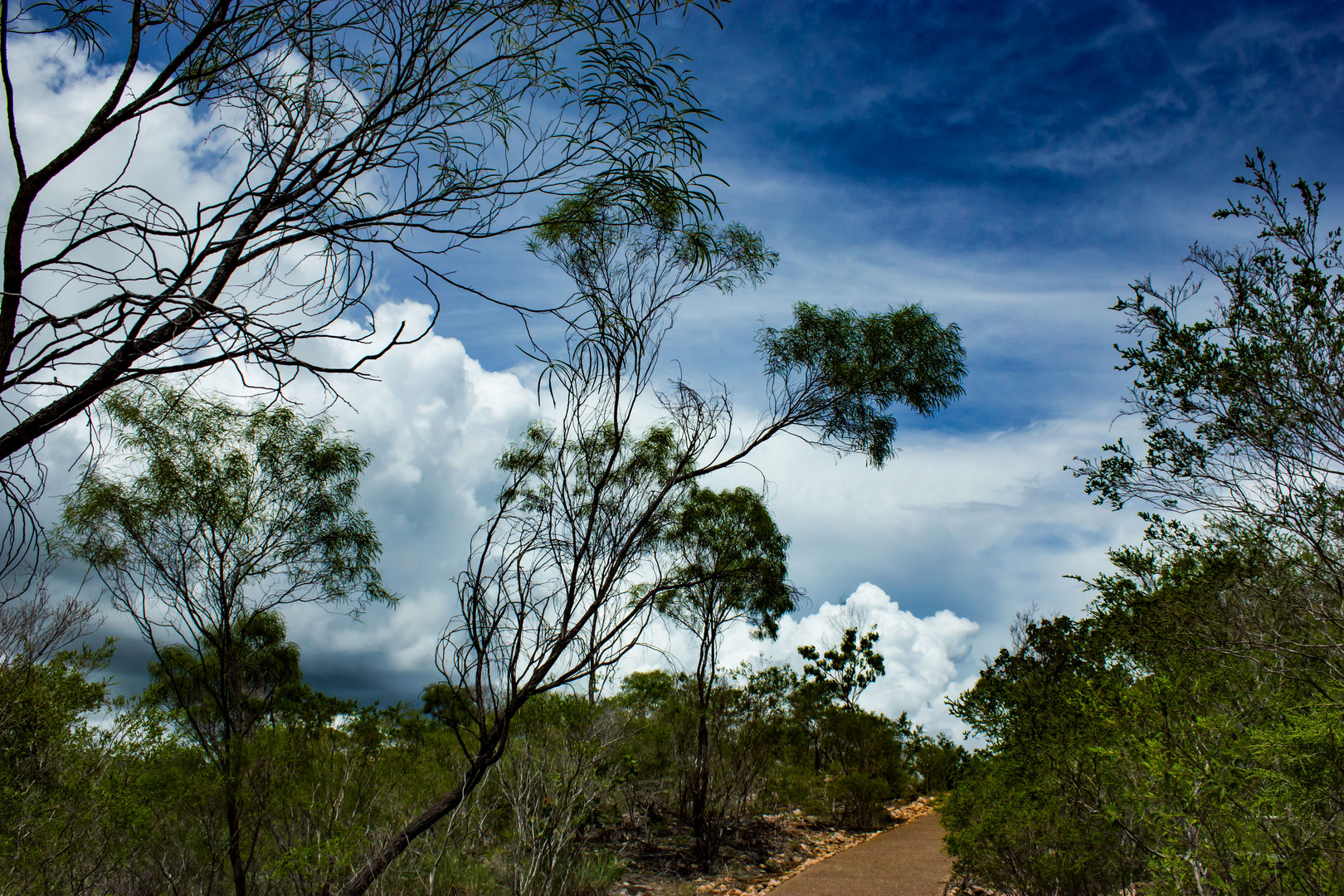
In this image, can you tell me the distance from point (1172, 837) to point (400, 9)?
5.62 m

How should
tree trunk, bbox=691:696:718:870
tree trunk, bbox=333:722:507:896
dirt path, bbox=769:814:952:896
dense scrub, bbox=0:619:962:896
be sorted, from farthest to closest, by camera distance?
tree trunk, bbox=691:696:718:870, dirt path, bbox=769:814:952:896, dense scrub, bbox=0:619:962:896, tree trunk, bbox=333:722:507:896

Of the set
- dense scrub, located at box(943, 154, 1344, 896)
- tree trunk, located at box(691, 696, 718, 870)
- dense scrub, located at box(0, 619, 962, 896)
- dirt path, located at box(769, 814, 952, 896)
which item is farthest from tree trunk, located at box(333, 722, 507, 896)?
tree trunk, located at box(691, 696, 718, 870)

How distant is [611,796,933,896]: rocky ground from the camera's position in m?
10.6

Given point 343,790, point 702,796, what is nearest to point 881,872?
point 702,796

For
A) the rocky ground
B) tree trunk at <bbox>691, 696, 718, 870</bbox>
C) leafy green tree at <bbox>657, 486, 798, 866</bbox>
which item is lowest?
the rocky ground

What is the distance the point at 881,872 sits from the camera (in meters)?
11.1

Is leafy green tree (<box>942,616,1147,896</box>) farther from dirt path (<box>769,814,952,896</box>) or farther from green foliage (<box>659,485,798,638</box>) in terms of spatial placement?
green foliage (<box>659,485,798,638</box>)

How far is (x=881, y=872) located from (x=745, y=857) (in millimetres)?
2700

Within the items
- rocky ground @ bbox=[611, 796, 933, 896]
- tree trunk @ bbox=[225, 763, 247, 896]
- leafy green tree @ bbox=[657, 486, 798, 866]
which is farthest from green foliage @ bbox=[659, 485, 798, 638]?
tree trunk @ bbox=[225, 763, 247, 896]

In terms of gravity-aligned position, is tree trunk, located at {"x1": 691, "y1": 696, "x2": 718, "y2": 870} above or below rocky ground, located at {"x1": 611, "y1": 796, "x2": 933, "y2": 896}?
above

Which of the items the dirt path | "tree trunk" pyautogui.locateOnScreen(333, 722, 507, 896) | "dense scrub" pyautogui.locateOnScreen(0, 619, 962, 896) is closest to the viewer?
"tree trunk" pyautogui.locateOnScreen(333, 722, 507, 896)

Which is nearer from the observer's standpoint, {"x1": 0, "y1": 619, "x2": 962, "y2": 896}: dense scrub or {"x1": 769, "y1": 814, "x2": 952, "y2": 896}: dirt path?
{"x1": 0, "y1": 619, "x2": 962, "y2": 896}: dense scrub

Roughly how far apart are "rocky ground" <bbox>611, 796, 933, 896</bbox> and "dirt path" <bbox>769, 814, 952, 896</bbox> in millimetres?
536

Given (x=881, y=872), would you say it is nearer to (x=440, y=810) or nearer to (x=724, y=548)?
(x=724, y=548)
